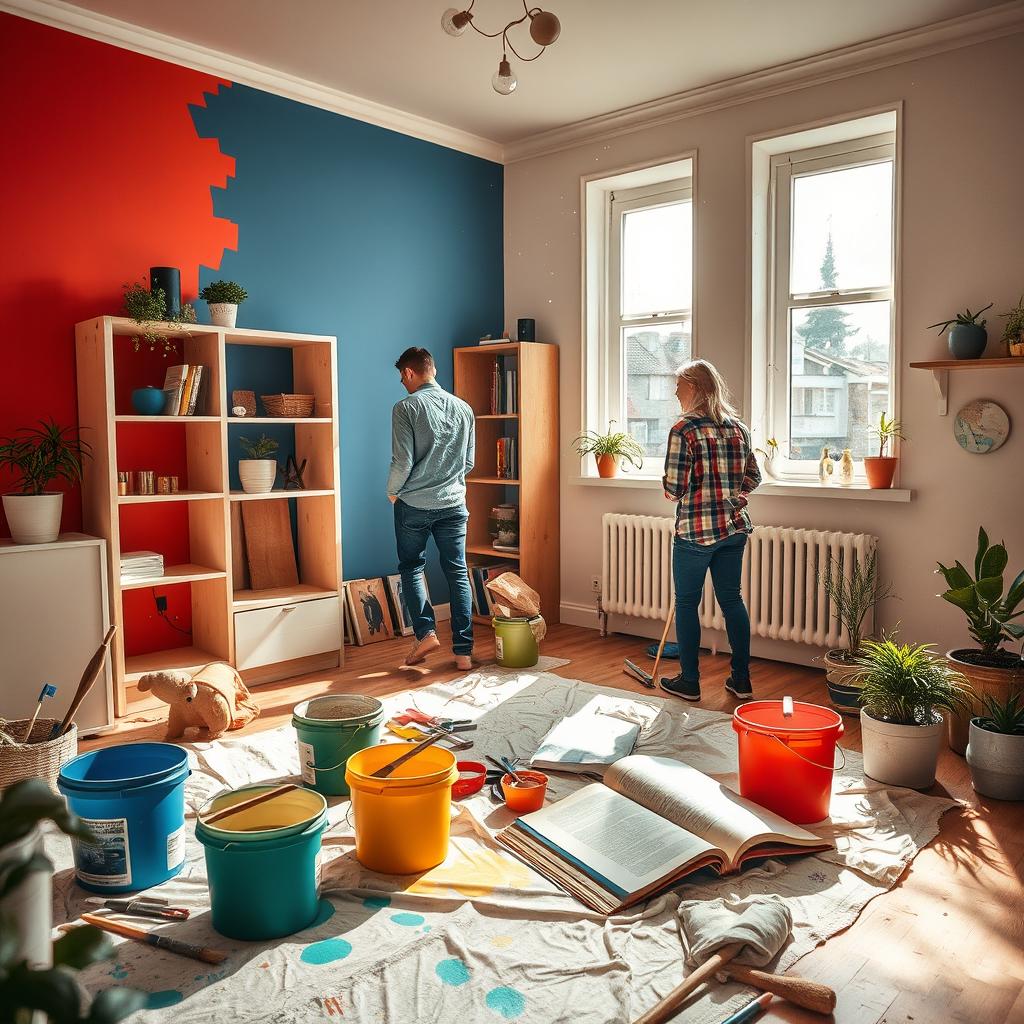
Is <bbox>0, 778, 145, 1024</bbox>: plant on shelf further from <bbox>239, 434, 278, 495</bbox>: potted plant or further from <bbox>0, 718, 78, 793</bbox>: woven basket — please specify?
<bbox>239, 434, 278, 495</bbox>: potted plant

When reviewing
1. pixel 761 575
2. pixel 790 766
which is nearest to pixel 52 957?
pixel 790 766

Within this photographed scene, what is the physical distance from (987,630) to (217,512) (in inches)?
128

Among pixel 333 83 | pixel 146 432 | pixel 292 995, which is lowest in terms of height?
pixel 292 995

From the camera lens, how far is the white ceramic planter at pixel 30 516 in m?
3.44

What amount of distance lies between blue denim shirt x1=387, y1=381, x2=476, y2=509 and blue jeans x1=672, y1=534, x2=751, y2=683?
1190mm

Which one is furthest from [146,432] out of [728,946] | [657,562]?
[728,946]

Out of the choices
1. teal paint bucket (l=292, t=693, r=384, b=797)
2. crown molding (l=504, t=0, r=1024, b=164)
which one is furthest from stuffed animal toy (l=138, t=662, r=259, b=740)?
crown molding (l=504, t=0, r=1024, b=164)

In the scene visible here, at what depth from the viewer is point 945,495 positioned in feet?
13.3

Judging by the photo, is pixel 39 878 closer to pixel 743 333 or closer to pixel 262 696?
pixel 262 696

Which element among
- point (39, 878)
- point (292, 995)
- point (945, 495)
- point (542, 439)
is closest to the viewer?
point (39, 878)

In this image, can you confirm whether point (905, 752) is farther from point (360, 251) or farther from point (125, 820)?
point (360, 251)

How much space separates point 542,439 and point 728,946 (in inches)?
147

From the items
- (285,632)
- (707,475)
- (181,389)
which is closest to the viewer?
(707,475)

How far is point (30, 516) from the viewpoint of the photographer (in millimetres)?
3447
